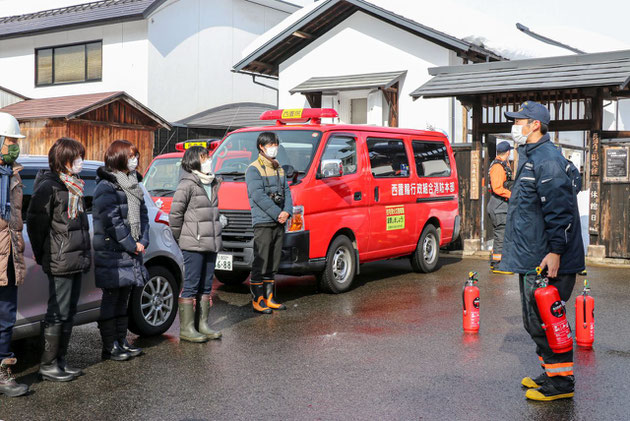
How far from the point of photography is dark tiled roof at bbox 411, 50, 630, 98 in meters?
11.6

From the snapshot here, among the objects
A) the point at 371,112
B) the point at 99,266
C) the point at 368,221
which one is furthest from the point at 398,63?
the point at 99,266

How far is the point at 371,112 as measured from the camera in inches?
716

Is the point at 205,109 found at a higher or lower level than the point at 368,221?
higher

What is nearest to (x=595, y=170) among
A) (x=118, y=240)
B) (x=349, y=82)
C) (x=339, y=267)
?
(x=339, y=267)

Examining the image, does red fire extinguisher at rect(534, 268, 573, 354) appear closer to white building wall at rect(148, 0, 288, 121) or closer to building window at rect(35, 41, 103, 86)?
white building wall at rect(148, 0, 288, 121)

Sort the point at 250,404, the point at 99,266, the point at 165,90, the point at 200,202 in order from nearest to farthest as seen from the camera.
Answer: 1. the point at 250,404
2. the point at 99,266
3. the point at 200,202
4. the point at 165,90

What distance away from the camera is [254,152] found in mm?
9086

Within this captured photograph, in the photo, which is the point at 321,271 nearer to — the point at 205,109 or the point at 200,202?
the point at 200,202

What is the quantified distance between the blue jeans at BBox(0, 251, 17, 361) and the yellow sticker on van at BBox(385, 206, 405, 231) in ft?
19.5

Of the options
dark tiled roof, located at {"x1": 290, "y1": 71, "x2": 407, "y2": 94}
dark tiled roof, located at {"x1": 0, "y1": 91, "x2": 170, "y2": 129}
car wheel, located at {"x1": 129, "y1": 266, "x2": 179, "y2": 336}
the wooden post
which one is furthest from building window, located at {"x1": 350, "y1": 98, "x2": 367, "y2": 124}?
car wheel, located at {"x1": 129, "y1": 266, "x2": 179, "y2": 336}

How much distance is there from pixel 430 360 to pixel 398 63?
13.3 m

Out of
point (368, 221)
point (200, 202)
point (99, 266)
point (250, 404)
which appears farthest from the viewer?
point (368, 221)

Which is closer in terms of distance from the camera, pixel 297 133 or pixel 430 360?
pixel 430 360

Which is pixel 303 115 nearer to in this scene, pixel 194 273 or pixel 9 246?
pixel 194 273
